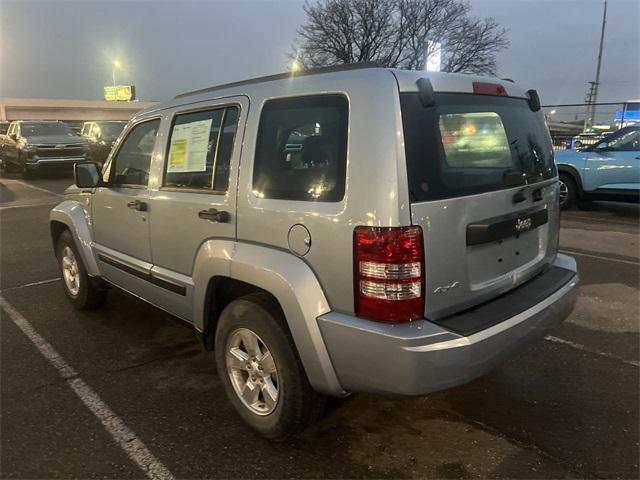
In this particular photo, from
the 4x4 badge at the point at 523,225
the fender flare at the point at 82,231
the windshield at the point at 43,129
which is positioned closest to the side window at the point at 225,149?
the 4x4 badge at the point at 523,225

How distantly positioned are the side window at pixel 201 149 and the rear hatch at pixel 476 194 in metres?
1.17

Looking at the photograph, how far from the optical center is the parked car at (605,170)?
9445 millimetres

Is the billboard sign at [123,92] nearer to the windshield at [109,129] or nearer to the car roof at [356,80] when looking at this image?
the windshield at [109,129]

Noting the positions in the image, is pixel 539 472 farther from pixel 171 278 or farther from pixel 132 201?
pixel 132 201

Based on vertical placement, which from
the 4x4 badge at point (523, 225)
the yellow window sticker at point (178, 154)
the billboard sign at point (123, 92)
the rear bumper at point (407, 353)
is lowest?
the rear bumper at point (407, 353)

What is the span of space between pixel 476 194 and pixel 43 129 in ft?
62.5

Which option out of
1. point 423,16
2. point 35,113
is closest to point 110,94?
point 35,113

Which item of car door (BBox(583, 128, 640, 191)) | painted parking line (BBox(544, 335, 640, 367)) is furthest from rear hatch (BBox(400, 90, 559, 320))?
car door (BBox(583, 128, 640, 191))

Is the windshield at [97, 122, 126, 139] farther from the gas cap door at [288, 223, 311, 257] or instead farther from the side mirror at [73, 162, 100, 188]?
the gas cap door at [288, 223, 311, 257]

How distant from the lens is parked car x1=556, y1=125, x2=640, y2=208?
372 inches

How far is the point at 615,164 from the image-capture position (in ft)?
31.5

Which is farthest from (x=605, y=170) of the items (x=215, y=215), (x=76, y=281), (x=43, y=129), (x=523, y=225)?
(x=43, y=129)

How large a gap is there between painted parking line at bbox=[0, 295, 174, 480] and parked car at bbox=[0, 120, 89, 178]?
14.2 m

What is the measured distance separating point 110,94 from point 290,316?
3984 inches
